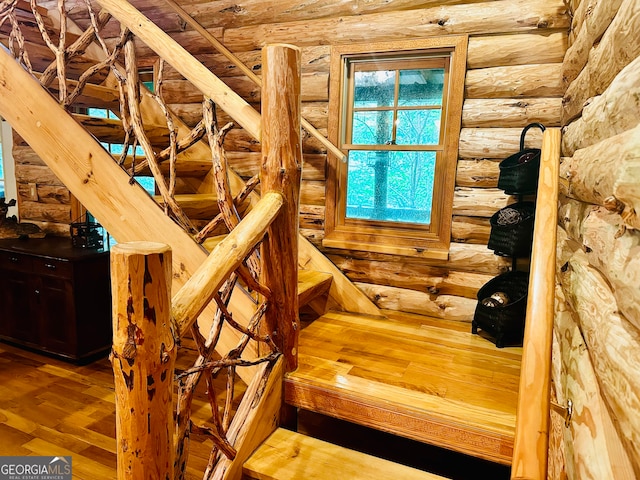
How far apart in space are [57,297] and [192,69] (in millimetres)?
2352

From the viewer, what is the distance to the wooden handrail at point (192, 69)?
6.11 feet

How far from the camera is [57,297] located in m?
3.30

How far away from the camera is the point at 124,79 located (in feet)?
6.69

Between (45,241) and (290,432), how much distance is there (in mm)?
2968

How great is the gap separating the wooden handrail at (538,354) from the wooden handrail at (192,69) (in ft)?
3.76

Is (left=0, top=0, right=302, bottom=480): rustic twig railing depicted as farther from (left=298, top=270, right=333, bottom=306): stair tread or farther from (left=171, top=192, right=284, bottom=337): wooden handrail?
(left=298, top=270, right=333, bottom=306): stair tread

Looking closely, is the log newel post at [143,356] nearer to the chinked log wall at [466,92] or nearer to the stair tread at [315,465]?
the stair tread at [315,465]

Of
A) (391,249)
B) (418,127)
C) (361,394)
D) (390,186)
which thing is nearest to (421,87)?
(418,127)

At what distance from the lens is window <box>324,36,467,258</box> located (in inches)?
104

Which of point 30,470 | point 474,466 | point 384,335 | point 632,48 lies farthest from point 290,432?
point 632,48

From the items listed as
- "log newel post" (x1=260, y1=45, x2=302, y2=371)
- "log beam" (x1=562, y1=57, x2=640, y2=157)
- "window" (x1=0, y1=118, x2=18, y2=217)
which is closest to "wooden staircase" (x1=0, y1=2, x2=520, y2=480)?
"log newel post" (x1=260, y1=45, x2=302, y2=371)

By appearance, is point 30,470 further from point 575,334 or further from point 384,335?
point 575,334

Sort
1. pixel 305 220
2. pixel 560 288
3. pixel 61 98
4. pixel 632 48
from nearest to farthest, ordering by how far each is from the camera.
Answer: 1. pixel 632 48
2. pixel 560 288
3. pixel 61 98
4. pixel 305 220

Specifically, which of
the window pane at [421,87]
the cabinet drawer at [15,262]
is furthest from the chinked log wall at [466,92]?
the cabinet drawer at [15,262]
